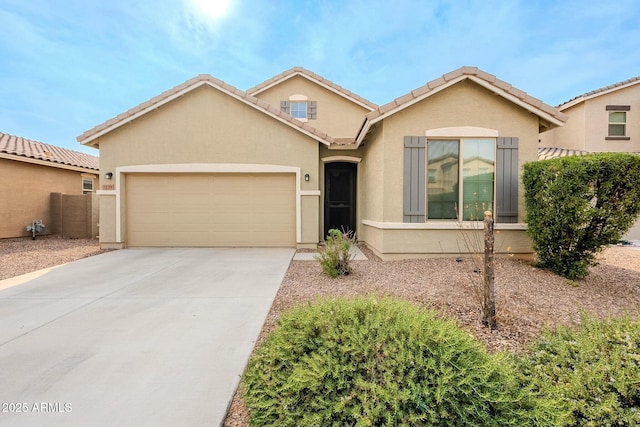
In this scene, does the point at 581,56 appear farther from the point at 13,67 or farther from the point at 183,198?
the point at 13,67

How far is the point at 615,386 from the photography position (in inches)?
70.1

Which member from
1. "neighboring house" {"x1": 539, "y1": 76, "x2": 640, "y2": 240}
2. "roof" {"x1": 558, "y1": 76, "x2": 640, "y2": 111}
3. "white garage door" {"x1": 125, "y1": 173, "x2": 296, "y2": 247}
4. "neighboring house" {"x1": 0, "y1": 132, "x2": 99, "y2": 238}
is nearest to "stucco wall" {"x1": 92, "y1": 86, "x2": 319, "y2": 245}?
"white garage door" {"x1": 125, "y1": 173, "x2": 296, "y2": 247}

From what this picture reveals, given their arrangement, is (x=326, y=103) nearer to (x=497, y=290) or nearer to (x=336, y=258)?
(x=336, y=258)

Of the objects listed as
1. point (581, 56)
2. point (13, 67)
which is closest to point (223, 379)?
point (581, 56)

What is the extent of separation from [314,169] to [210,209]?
3.47 metres

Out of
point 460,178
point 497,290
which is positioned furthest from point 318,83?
point 497,290

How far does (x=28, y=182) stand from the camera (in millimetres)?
11516

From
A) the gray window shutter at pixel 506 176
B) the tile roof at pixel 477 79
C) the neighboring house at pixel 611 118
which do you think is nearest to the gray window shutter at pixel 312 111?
the tile roof at pixel 477 79

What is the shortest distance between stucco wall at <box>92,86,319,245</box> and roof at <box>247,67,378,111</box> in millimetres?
4255

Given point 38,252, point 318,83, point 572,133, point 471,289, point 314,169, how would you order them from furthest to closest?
1. point 572,133
2. point 318,83
3. point 314,169
4. point 38,252
5. point 471,289

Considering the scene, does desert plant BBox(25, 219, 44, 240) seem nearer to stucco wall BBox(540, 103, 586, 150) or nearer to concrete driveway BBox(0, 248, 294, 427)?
concrete driveway BBox(0, 248, 294, 427)

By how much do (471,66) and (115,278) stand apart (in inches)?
348

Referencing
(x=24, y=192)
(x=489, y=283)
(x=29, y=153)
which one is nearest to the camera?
(x=489, y=283)

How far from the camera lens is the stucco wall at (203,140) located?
347 inches
